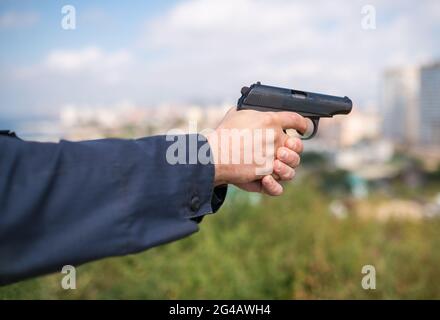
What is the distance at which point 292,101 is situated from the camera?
2.13 meters

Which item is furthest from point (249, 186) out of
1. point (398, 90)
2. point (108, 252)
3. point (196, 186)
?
point (398, 90)

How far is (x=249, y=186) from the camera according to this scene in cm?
211

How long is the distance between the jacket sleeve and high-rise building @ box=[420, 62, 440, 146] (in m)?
40.0

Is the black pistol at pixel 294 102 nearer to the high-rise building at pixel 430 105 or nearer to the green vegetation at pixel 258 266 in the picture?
the green vegetation at pixel 258 266

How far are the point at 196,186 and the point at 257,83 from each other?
79 cm

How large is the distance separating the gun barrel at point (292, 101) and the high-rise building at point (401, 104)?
135 feet

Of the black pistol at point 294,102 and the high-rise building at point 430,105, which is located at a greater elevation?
the high-rise building at point 430,105

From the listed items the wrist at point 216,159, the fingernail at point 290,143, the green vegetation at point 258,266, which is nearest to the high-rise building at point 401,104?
the green vegetation at point 258,266

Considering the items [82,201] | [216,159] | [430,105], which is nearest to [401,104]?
[430,105]

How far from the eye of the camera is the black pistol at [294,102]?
2037 mm

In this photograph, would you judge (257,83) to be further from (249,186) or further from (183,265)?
(183,265)
